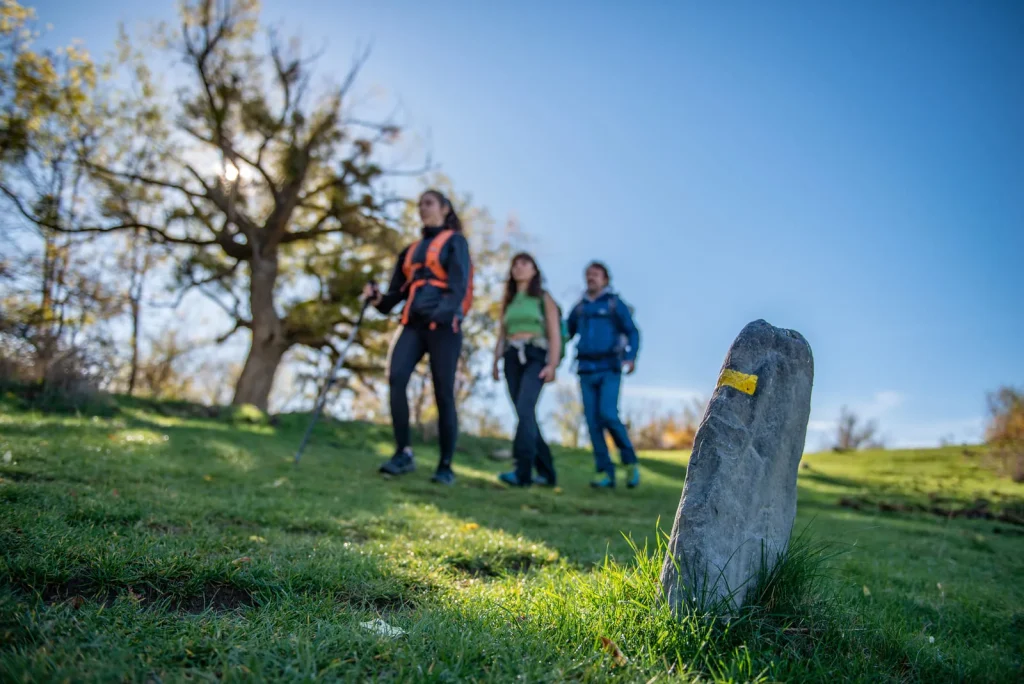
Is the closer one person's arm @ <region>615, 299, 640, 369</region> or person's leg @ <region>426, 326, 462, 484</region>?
person's leg @ <region>426, 326, 462, 484</region>

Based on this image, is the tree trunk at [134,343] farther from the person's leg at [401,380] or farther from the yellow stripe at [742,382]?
the yellow stripe at [742,382]

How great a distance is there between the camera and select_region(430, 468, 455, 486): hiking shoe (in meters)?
6.29

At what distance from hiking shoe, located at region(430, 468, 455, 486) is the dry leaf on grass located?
4.62 meters

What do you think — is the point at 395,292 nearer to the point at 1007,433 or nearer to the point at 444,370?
the point at 444,370

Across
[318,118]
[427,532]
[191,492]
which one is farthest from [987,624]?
[318,118]

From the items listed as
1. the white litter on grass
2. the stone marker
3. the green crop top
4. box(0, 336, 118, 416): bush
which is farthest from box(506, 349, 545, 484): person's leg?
box(0, 336, 118, 416): bush

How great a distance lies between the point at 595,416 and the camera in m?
7.73

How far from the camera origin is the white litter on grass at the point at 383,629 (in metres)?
1.75

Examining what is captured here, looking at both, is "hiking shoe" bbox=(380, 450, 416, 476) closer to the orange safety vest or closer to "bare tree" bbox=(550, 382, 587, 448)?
the orange safety vest

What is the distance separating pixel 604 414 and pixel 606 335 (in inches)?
42.6

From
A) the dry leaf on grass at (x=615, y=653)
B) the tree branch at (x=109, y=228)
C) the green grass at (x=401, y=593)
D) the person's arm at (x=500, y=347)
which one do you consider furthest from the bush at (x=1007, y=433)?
the tree branch at (x=109, y=228)

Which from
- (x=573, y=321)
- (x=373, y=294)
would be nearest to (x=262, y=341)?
(x=373, y=294)

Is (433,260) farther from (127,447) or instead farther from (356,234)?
(356,234)

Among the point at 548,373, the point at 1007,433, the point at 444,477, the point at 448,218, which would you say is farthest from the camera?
the point at 1007,433
